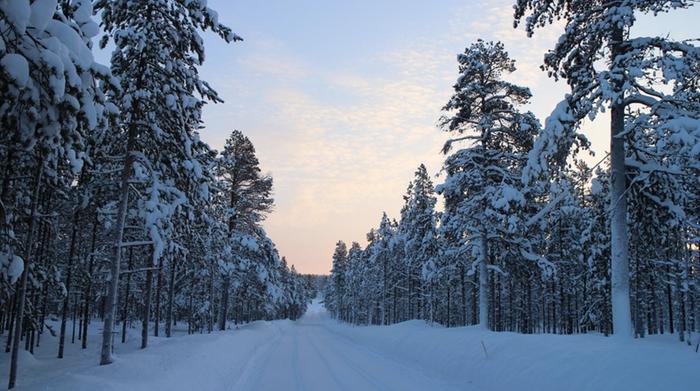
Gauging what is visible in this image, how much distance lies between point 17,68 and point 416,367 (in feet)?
48.7

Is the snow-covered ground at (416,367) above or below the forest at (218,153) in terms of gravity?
below

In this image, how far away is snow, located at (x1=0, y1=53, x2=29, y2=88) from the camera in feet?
14.6

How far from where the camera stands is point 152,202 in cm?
1330

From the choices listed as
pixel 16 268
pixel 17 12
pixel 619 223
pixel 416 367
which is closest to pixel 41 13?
pixel 17 12

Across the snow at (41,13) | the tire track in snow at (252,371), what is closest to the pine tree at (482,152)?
the tire track in snow at (252,371)

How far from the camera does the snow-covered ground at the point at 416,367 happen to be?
8.06m

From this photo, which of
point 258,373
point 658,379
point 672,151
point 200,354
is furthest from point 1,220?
point 672,151

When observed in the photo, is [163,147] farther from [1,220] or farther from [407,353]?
[407,353]

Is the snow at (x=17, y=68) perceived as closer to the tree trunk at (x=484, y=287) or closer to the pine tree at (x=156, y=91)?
the pine tree at (x=156, y=91)

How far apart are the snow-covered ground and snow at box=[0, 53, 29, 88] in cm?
546

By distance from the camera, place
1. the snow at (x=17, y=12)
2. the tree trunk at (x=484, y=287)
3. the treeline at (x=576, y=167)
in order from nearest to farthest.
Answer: the snow at (x=17, y=12) < the treeline at (x=576, y=167) < the tree trunk at (x=484, y=287)

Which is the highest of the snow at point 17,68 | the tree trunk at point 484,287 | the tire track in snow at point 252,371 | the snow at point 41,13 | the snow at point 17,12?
the snow at point 41,13

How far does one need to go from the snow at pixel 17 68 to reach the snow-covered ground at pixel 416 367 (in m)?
5.46

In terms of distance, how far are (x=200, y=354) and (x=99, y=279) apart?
2022 cm
